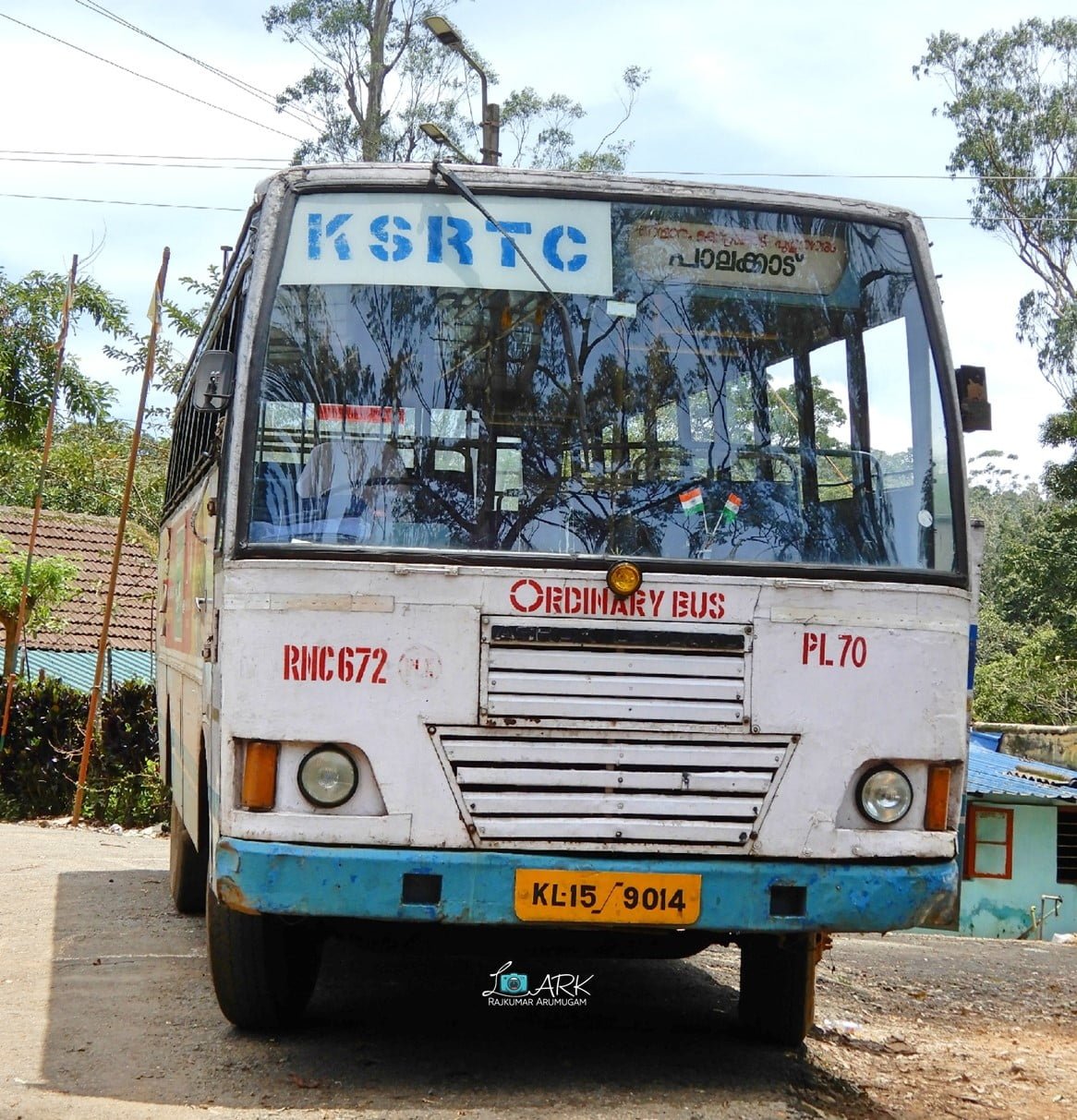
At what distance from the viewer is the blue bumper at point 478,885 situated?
4.66m

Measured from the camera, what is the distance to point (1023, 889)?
23.2m

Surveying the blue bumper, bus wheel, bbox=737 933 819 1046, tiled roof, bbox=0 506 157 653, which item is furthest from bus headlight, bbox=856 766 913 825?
tiled roof, bbox=0 506 157 653

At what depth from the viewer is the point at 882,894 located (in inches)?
190

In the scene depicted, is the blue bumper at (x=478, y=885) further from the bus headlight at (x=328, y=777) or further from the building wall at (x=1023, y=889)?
the building wall at (x=1023, y=889)

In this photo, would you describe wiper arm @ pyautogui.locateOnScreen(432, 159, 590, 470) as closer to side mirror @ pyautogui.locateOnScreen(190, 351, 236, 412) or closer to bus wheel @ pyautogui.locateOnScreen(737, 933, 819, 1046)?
side mirror @ pyautogui.locateOnScreen(190, 351, 236, 412)

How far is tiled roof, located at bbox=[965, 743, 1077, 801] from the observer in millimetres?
20633

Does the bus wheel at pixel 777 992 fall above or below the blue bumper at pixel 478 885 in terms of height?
below

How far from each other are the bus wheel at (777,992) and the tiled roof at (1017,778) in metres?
14.4

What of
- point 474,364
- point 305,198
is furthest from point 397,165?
point 474,364

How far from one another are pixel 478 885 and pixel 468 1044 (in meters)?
1.25

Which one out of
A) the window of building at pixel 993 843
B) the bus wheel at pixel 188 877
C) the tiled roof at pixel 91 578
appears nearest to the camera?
the bus wheel at pixel 188 877

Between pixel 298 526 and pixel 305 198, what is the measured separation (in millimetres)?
1060

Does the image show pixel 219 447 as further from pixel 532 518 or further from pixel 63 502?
pixel 63 502

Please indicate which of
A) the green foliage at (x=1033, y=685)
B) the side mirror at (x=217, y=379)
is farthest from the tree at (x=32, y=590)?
the green foliage at (x=1033, y=685)
